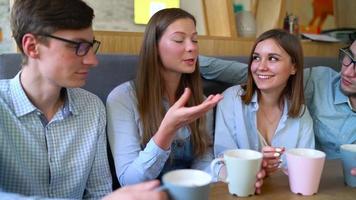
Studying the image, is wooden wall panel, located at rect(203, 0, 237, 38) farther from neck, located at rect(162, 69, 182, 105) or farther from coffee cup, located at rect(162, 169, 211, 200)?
coffee cup, located at rect(162, 169, 211, 200)

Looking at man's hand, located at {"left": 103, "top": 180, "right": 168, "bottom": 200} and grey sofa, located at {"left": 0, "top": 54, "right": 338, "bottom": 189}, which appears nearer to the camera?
man's hand, located at {"left": 103, "top": 180, "right": 168, "bottom": 200}

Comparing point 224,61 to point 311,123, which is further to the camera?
point 224,61

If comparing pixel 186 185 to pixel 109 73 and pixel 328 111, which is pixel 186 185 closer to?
pixel 109 73

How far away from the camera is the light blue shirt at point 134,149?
1.11 meters

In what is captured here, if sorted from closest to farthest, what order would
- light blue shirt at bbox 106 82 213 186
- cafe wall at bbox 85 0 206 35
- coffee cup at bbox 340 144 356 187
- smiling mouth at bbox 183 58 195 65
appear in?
coffee cup at bbox 340 144 356 187, light blue shirt at bbox 106 82 213 186, smiling mouth at bbox 183 58 195 65, cafe wall at bbox 85 0 206 35

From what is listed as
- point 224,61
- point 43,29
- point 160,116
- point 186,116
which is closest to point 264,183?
point 186,116

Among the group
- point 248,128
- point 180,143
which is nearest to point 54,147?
point 180,143

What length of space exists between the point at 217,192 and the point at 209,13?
1523 millimetres

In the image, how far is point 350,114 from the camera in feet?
5.06

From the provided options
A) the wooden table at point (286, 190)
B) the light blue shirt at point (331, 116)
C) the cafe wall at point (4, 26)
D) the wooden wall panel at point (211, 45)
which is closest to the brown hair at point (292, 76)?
the light blue shirt at point (331, 116)

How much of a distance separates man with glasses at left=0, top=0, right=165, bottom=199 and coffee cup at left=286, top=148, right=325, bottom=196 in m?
0.61

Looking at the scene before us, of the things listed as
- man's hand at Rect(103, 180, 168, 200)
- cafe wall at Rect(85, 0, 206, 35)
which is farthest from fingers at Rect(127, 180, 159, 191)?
cafe wall at Rect(85, 0, 206, 35)

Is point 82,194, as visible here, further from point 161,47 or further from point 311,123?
point 311,123

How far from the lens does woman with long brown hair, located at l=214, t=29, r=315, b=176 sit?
142cm
